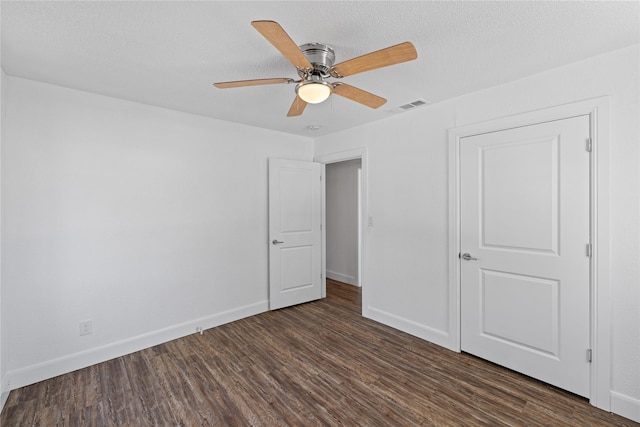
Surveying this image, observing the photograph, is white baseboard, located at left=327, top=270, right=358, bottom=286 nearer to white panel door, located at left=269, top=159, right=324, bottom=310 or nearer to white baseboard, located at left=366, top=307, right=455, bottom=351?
white panel door, located at left=269, top=159, right=324, bottom=310

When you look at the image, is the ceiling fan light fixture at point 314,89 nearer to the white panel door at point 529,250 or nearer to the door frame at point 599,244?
the white panel door at point 529,250

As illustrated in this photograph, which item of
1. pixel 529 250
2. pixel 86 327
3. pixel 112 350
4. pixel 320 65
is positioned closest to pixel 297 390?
pixel 112 350

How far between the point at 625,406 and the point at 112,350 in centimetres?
397

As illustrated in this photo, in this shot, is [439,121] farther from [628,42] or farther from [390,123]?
[628,42]

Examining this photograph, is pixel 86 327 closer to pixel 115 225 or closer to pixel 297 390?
pixel 115 225

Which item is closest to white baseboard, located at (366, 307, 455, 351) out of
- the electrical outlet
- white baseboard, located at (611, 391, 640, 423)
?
white baseboard, located at (611, 391, 640, 423)

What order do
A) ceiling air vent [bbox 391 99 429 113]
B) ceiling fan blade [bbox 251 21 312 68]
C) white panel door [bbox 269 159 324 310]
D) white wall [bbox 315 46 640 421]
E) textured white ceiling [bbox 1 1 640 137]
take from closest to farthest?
ceiling fan blade [bbox 251 21 312 68], textured white ceiling [bbox 1 1 640 137], white wall [bbox 315 46 640 421], ceiling air vent [bbox 391 99 429 113], white panel door [bbox 269 159 324 310]

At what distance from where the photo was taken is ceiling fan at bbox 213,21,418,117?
1.42 m

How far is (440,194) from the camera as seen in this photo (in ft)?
9.54

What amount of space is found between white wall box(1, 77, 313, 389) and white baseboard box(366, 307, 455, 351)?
1.49 metres

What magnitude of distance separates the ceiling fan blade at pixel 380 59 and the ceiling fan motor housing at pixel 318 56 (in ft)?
0.42

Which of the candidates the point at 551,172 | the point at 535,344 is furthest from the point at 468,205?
the point at 535,344

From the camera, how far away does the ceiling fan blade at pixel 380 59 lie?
142cm

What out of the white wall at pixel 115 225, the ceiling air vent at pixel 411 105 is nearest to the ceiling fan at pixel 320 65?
the ceiling air vent at pixel 411 105
